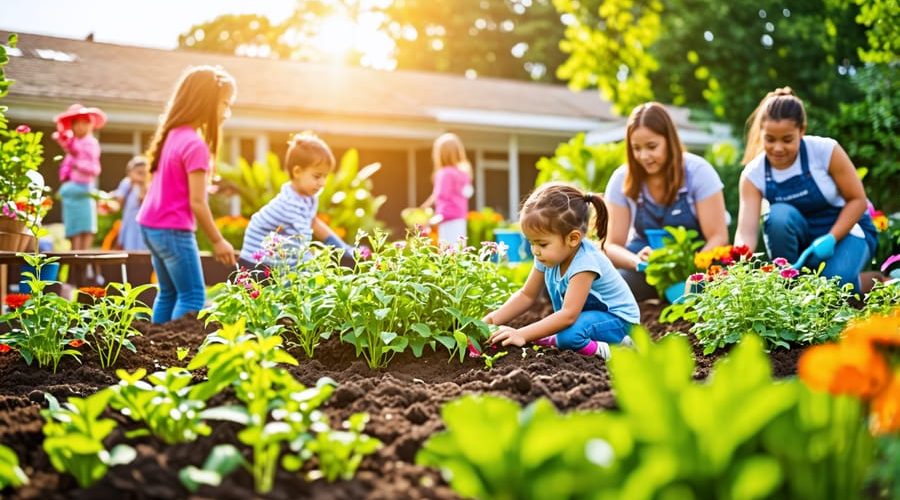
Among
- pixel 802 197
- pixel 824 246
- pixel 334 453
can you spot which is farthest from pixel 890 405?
pixel 802 197

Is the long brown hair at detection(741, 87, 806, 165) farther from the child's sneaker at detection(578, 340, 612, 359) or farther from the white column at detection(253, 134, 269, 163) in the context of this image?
the white column at detection(253, 134, 269, 163)

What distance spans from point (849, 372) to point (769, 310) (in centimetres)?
218

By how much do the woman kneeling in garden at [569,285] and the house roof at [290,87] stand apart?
10153 mm

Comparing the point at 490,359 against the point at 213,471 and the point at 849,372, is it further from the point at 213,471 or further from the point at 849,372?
the point at 849,372

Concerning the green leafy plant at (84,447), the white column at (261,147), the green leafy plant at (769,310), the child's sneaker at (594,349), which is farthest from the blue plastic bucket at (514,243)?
the white column at (261,147)

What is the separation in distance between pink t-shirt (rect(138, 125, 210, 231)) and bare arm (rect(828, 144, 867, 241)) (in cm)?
336

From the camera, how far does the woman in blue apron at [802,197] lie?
4.45 metres

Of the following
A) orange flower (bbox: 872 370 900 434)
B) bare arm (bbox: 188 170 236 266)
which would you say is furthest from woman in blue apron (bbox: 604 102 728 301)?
orange flower (bbox: 872 370 900 434)

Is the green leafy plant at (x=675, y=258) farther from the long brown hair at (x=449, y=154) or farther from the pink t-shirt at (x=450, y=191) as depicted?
the long brown hair at (x=449, y=154)

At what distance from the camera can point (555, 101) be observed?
20828 millimetres

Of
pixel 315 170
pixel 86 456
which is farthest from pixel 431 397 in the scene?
pixel 315 170

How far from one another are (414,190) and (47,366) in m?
15.4

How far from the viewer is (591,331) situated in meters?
3.71

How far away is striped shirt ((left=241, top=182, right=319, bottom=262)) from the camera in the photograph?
502 centimetres
